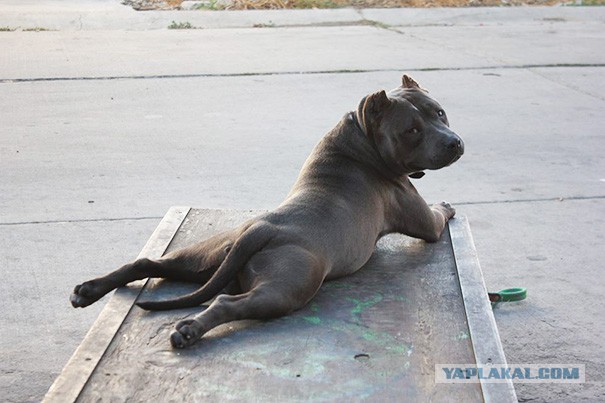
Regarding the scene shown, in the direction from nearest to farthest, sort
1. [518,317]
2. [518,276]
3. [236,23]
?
[518,317]
[518,276]
[236,23]

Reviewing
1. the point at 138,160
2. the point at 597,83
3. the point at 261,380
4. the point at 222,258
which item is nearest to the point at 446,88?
the point at 597,83

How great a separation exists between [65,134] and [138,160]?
3.25 ft

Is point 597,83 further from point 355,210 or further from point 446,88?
point 355,210

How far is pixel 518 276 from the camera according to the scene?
505cm

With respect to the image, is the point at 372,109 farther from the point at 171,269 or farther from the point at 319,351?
the point at 319,351

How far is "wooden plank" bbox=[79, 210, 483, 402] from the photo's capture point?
8.75 ft

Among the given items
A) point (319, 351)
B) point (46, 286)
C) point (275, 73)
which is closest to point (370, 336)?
point (319, 351)

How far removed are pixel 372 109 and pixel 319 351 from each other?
45.6 inches

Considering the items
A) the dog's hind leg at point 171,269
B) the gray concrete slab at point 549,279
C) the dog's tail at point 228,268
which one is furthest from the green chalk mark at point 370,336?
the gray concrete slab at point 549,279

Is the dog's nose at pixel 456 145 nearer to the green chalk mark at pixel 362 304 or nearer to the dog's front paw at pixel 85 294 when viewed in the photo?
the green chalk mark at pixel 362 304

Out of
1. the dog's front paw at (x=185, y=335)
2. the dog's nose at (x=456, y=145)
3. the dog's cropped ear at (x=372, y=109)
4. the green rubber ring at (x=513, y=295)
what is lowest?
the green rubber ring at (x=513, y=295)

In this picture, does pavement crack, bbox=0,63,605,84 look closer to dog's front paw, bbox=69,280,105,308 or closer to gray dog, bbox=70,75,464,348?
gray dog, bbox=70,75,464,348

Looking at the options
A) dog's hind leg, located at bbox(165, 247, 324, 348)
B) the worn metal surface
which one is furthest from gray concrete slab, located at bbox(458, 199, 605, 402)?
dog's hind leg, located at bbox(165, 247, 324, 348)

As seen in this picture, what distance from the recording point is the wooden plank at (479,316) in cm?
268
